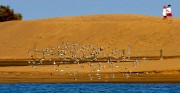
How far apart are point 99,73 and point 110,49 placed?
17717 millimetres

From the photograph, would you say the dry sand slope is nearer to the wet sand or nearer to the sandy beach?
the sandy beach

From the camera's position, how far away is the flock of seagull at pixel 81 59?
40406 mm

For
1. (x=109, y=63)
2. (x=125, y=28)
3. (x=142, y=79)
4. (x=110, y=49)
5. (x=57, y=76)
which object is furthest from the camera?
(x=125, y=28)

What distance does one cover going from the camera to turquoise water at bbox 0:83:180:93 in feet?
101

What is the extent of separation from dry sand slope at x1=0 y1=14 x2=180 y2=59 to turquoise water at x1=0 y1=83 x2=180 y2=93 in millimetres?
20923

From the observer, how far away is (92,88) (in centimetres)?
3188

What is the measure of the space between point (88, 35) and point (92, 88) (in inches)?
1310

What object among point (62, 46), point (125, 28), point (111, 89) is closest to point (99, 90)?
point (111, 89)

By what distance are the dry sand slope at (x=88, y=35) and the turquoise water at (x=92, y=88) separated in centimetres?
2092

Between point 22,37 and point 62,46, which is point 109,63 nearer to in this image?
point 62,46

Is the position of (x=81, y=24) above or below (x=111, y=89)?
above

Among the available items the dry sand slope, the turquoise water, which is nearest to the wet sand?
the turquoise water

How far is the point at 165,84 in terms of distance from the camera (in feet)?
110

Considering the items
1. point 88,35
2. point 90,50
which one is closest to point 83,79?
point 90,50
